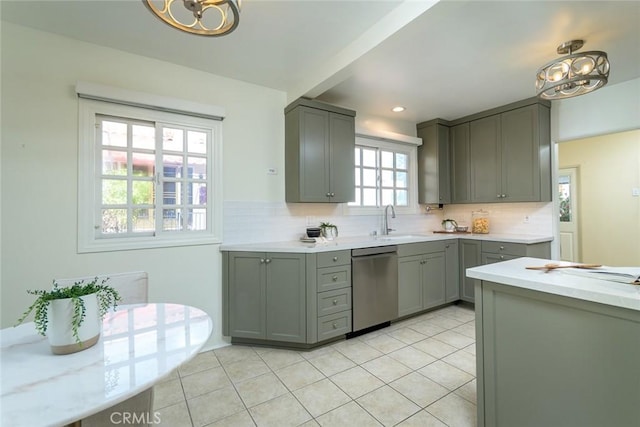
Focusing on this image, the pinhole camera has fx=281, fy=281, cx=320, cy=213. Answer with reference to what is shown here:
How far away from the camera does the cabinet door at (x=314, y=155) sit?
284 cm

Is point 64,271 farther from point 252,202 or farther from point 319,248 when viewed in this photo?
point 319,248

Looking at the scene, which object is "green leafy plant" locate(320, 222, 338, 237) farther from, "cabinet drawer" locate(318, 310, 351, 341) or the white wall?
the white wall

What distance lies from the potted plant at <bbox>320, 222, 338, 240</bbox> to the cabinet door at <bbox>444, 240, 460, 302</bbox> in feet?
4.90

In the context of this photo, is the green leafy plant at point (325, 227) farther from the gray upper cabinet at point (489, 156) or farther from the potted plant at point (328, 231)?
the gray upper cabinet at point (489, 156)

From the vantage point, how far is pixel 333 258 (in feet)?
8.56

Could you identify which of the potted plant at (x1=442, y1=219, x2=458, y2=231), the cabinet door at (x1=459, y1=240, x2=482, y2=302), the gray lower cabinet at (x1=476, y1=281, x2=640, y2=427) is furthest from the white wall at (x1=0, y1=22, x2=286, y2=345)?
the potted plant at (x1=442, y1=219, x2=458, y2=231)

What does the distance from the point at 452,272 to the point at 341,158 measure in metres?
2.06

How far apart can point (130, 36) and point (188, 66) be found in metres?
0.49

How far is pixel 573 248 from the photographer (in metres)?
4.63

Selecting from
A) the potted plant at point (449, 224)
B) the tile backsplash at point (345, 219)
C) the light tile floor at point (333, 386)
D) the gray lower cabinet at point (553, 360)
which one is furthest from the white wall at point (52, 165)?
the potted plant at point (449, 224)

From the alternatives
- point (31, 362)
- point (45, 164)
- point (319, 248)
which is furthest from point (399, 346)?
point (45, 164)

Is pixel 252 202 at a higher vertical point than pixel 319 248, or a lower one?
higher

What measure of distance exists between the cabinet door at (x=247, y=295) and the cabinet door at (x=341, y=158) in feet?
3.49

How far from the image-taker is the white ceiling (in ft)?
5.88
